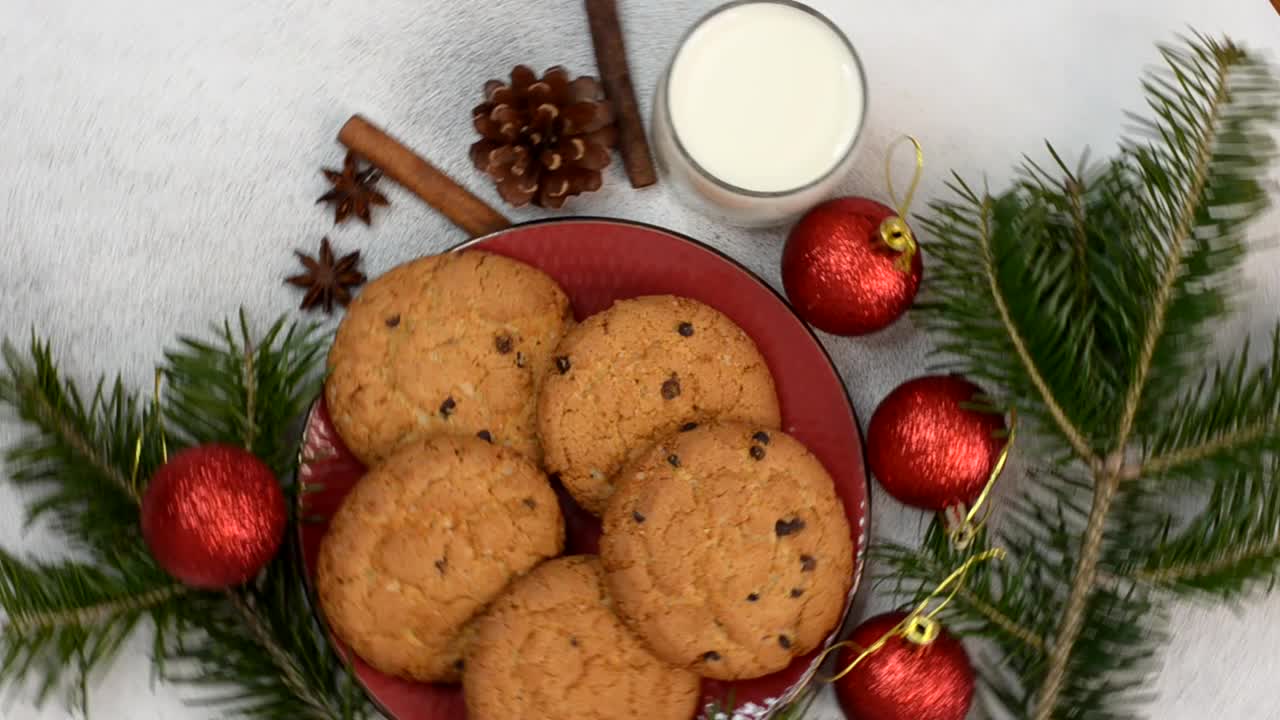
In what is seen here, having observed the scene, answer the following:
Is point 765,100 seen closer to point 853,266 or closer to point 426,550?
point 853,266

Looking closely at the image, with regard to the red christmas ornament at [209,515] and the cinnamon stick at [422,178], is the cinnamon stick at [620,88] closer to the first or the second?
the cinnamon stick at [422,178]

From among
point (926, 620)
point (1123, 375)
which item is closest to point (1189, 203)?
point (1123, 375)

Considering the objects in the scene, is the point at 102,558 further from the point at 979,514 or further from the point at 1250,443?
the point at 1250,443

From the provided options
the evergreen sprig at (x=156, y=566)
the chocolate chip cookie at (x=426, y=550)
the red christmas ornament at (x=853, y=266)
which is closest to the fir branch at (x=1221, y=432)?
the red christmas ornament at (x=853, y=266)

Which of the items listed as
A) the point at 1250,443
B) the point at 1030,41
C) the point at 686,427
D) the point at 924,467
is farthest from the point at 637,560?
the point at 1030,41

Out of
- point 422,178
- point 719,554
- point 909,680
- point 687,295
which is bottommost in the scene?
point 909,680
